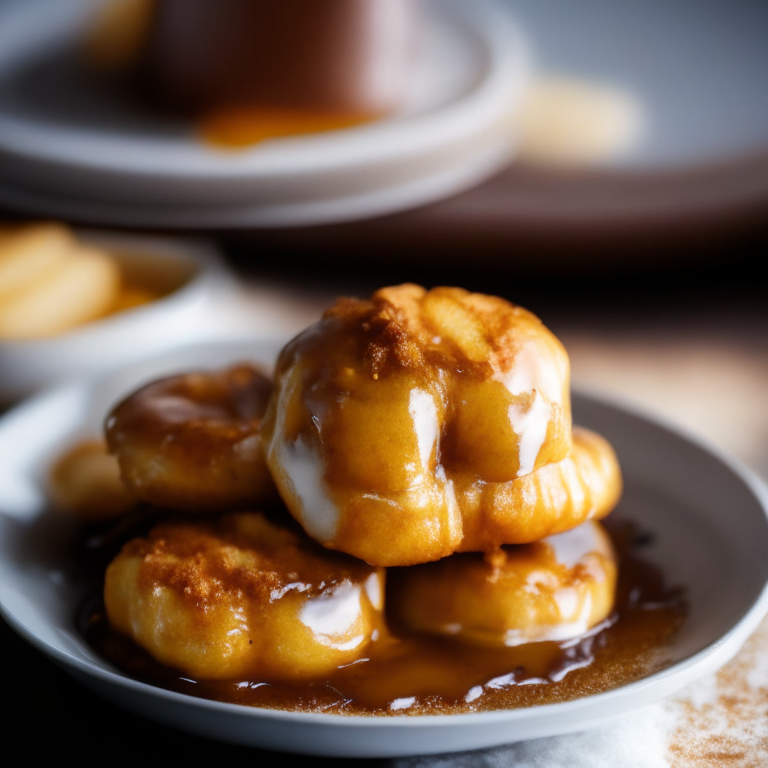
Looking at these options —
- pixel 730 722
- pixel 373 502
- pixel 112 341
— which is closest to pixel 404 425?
pixel 373 502

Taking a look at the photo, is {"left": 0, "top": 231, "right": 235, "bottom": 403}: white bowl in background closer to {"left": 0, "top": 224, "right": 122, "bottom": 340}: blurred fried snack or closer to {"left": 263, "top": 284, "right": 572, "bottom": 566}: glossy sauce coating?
{"left": 0, "top": 224, "right": 122, "bottom": 340}: blurred fried snack

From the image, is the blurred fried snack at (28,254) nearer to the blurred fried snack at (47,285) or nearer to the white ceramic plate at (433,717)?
the blurred fried snack at (47,285)

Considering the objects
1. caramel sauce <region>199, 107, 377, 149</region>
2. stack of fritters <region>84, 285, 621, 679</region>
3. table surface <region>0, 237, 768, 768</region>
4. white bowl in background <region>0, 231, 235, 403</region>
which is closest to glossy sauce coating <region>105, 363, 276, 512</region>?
stack of fritters <region>84, 285, 621, 679</region>

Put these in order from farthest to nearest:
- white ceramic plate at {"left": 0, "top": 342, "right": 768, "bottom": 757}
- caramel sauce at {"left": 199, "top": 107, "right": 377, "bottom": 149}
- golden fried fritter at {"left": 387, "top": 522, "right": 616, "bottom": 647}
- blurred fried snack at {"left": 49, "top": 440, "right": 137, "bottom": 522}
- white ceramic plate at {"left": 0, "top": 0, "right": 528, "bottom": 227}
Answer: caramel sauce at {"left": 199, "top": 107, "right": 377, "bottom": 149}, white ceramic plate at {"left": 0, "top": 0, "right": 528, "bottom": 227}, blurred fried snack at {"left": 49, "top": 440, "right": 137, "bottom": 522}, golden fried fritter at {"left": 387, "top": 522, "right": 616, "bottom": 647}, white ceramic plate at {"left": 0, "top": 342, "right": 768, "bottom": 757}

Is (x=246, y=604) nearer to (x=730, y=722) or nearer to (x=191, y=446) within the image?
(x=191, y=446)


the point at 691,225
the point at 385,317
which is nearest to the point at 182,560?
the point at 385,317

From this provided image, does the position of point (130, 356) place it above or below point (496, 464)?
below

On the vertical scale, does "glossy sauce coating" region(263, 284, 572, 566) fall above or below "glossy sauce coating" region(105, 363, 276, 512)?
above

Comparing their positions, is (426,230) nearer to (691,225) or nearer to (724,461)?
(691,225)
